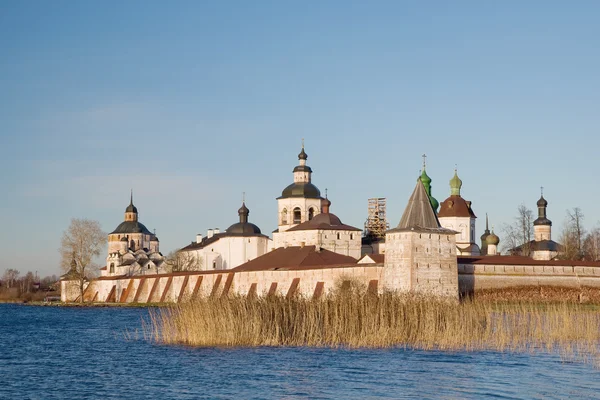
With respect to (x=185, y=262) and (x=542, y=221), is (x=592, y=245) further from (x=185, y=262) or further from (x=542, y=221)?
(x=185, y=262)

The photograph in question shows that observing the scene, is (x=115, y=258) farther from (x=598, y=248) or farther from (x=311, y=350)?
(x=311, y=350)

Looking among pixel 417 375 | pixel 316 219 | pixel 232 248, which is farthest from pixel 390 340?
pixel 232 248

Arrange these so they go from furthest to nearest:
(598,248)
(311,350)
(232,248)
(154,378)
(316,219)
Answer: (598,248), (232,248), (316,219), (311,350), (154,378)

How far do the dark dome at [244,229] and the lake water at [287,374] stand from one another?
4029cm

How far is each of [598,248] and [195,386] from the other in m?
62.0

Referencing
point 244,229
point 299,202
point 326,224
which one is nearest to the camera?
point 326,224

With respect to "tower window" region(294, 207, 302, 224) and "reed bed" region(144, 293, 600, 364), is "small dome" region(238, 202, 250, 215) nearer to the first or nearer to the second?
"tower window" region(294, 207, 302, 224)

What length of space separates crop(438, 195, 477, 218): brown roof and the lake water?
4074 cm

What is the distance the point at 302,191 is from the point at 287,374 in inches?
1653

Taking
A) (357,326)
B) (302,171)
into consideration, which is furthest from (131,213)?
(357,326)

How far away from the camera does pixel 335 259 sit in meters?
47.3

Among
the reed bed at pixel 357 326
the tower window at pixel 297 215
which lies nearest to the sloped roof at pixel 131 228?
the tower window at pixel 297 215

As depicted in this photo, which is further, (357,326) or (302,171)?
(302,171)

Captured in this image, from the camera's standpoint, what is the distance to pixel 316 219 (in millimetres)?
53938
